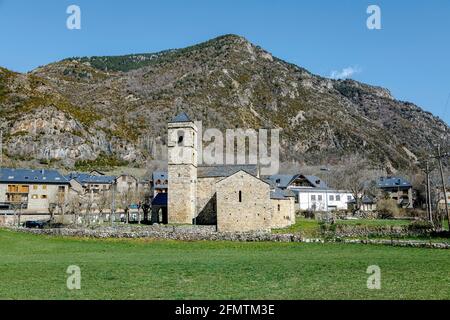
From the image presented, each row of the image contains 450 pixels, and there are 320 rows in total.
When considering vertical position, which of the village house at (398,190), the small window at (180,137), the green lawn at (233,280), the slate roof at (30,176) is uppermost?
the small window at (180,137)

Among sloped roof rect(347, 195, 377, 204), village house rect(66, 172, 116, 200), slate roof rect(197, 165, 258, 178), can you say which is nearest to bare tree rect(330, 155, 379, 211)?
sloped roof rect(347, 195, 377, 204)

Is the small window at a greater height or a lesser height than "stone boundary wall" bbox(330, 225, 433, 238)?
greater

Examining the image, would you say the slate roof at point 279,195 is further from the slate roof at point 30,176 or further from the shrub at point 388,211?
the slate roof at point 30,176

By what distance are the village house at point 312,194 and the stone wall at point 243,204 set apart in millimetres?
41946

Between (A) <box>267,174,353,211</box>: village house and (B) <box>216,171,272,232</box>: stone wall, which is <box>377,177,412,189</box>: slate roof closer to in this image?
(A) <box>267,174,353,211</box>: village house

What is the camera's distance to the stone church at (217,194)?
1951 inches

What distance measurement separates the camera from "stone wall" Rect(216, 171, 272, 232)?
4934cm

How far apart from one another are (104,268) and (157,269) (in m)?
2.68

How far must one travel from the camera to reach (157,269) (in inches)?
786

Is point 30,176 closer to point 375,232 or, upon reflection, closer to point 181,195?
point 181,195

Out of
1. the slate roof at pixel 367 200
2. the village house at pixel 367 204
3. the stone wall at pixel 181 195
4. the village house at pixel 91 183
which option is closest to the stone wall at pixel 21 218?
the village house at pixel 91 183

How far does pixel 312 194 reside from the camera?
317 feet

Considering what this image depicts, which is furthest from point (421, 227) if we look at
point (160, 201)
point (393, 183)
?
point (393, 183)

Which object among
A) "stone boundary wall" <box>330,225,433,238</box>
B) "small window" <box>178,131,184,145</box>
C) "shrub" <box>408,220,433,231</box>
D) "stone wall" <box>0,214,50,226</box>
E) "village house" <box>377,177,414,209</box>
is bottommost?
"stone boundary wall" <box>330,225,433,238</box>
